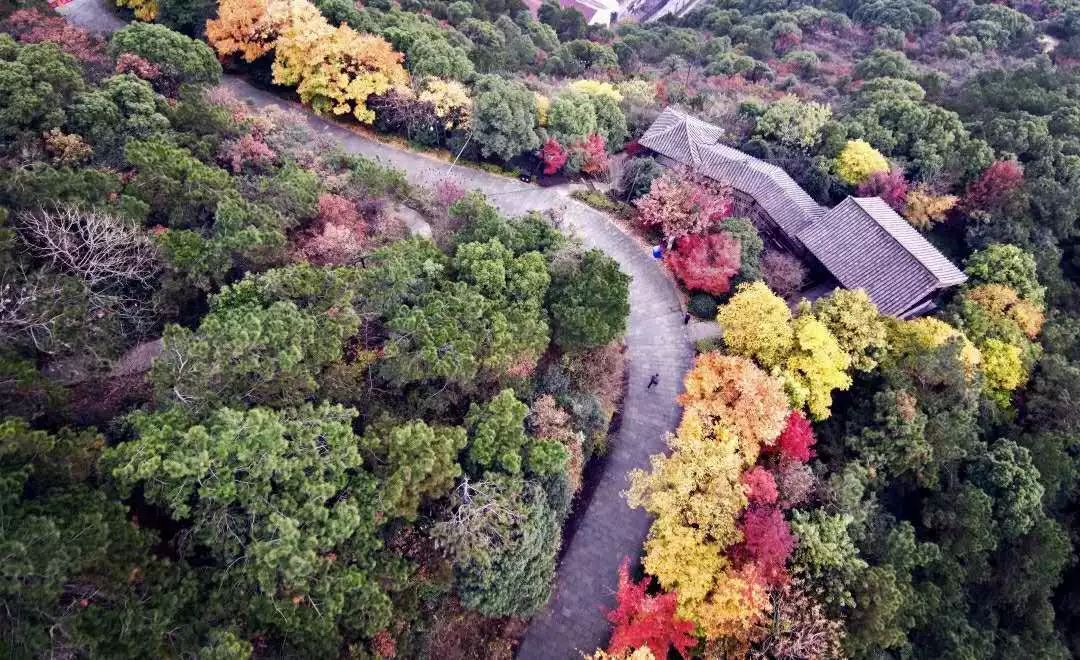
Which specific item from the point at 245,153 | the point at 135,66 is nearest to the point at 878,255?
the point at 245,153

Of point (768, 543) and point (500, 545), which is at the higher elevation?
point (768, 543)

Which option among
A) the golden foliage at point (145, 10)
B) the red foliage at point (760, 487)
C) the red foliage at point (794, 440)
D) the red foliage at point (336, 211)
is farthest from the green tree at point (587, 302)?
the golden foliage at point (145, 10)

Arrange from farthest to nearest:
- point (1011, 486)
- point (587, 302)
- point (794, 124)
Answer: point (794, 124)
point (1011, 486)
point (587, 302)

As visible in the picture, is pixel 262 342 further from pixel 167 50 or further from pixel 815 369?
pixel 167 50

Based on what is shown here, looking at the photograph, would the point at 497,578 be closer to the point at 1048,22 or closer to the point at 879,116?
the point at 879,116

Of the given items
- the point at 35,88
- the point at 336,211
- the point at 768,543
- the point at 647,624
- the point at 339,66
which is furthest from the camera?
the point at 339,66

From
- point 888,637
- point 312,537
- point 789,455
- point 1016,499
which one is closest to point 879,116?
point 1016,499
